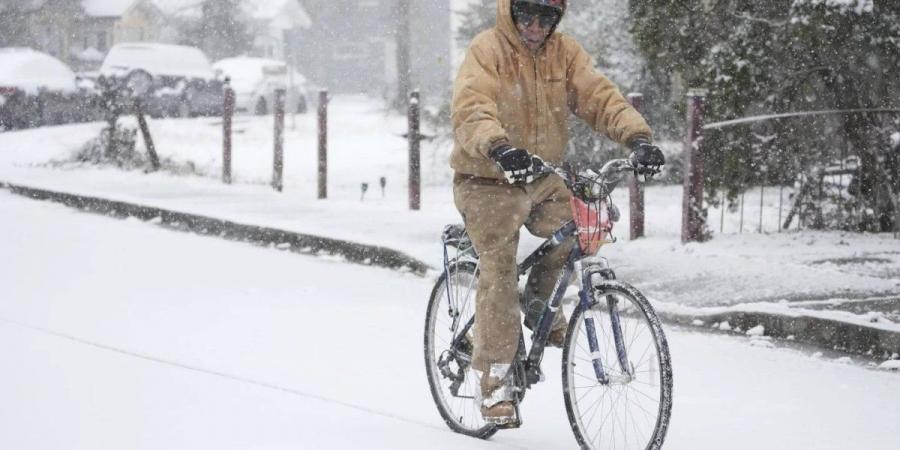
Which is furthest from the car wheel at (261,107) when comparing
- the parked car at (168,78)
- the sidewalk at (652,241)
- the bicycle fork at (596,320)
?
the bicycle fork at (596,320)

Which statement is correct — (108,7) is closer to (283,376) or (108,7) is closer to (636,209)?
(636,209)

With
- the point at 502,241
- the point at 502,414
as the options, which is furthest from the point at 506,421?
the point at 502,241

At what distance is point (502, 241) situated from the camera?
16.4 ft

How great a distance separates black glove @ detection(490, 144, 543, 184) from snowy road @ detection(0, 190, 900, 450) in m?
1.23

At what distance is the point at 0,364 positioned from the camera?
6711 mm

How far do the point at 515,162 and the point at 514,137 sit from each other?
20.5 inches

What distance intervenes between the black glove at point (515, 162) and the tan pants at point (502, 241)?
37cm

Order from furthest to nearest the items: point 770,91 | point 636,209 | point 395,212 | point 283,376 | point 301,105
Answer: point 301,105 → point 395,212 → point 770,91 → point 636,209 → point 283,376

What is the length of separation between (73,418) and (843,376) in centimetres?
352

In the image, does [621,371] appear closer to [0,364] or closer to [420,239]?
[0,364]

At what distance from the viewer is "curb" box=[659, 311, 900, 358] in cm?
693

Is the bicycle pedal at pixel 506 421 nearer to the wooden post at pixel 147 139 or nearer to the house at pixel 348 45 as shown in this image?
the wooden post at pixel 147 139

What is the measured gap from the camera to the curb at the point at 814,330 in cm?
693

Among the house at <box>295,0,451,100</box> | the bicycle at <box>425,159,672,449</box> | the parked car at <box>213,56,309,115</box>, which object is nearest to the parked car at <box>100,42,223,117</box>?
the parked car at <box>213,56,309,115</box>
